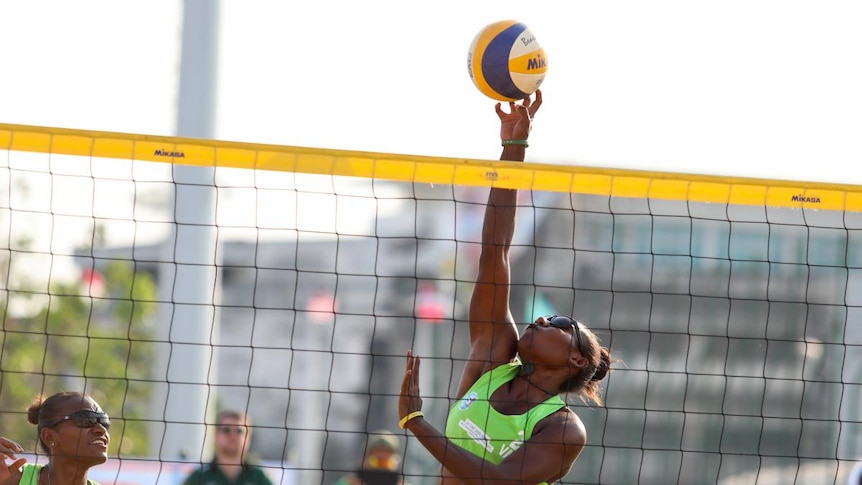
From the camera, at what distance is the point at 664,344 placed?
28797 millimetres

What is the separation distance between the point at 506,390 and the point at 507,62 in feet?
4.95

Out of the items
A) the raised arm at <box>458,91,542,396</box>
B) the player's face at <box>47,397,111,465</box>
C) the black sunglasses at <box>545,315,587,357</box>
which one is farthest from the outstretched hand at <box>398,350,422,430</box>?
the player's face at <box>47,397,111,465</box>

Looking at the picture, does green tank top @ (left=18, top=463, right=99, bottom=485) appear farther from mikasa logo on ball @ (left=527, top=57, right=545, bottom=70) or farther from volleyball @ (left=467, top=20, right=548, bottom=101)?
mikasa logo on ball @ (left=527, top=57, right=545, bottom=70)

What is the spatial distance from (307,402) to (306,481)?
1341 centimetres

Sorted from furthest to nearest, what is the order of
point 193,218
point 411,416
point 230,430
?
point 193,218, point 230,430, point 411,416

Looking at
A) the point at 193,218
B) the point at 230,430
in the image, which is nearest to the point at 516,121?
the point at 230,430

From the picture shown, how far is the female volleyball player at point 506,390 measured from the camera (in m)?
4.75

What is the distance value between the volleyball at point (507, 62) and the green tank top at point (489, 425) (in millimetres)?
1393

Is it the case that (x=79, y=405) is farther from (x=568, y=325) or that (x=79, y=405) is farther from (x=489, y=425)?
(x=568, y=325)

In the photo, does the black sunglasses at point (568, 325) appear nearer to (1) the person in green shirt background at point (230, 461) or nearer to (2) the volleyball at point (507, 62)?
(2) the volleyball at point (507, 62)

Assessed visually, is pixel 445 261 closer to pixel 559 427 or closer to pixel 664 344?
pixel 664 344

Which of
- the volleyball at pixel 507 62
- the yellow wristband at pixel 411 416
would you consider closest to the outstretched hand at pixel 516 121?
the volleyball at pixel 507 62

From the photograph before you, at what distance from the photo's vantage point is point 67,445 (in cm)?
510

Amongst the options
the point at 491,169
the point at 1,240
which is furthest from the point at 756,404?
the point at 491,169
